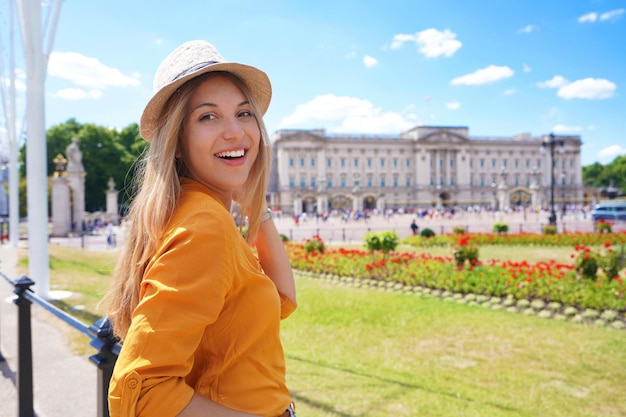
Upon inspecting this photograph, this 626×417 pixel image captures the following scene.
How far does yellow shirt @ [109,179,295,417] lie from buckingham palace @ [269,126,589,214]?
71846mm

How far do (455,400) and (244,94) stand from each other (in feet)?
11.7

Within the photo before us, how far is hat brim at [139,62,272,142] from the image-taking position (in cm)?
129

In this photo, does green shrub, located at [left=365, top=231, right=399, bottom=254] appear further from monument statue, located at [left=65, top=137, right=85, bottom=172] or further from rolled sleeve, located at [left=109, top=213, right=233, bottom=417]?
monument statue, located at [left=65, top=137, right=85, bottom=172]

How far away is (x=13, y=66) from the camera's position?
48.7 ft

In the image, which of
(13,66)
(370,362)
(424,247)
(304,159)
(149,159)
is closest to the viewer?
(149,159)

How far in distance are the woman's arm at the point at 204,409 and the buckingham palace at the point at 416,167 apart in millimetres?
71958

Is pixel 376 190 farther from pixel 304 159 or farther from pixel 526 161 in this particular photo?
pixel 526 161

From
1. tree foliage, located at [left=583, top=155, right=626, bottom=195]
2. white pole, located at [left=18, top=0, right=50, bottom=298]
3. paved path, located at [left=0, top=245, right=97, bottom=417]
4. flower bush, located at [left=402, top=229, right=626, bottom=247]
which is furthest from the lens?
tree foliage, located at [left=583, top=155, right=626, bottom=195]

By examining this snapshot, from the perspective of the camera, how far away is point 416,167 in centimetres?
8238

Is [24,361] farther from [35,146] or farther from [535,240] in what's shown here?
[535,240]

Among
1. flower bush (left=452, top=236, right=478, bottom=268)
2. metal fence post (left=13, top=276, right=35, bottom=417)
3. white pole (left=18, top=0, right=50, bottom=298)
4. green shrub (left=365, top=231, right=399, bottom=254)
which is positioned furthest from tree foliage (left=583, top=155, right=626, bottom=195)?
metal fence post (left=13, top=276, right=35, bottom=417)

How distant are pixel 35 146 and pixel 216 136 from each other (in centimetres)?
803

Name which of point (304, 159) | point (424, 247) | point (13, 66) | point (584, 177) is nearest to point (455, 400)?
point (424, 247)

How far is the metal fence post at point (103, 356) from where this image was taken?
1.71m
